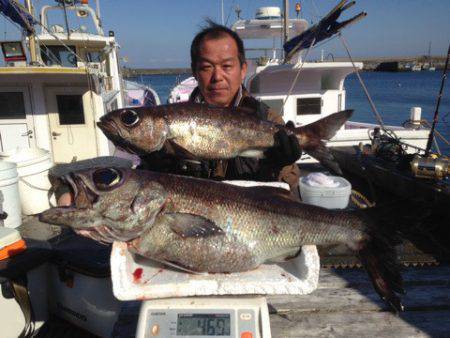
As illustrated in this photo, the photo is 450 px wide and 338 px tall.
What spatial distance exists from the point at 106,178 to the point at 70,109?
10.4m

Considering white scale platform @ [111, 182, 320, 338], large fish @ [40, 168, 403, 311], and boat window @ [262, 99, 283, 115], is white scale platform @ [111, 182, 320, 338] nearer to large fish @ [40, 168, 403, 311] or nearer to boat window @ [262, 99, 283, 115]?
large fish @ [40, 168, 403, 311]

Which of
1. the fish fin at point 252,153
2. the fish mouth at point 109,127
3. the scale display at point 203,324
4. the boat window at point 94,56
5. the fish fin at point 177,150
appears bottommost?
the scale display at point 203,324

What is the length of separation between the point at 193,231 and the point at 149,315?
489mm

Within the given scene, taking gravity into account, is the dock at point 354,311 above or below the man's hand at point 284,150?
below

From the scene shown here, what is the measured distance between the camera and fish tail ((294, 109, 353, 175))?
8.65 feet

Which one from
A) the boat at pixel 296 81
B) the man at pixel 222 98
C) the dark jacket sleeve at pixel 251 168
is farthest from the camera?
the boat at pixel 296 81

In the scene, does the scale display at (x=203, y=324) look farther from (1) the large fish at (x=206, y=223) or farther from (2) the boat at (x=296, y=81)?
(2) the boat at (x=296, y=81)

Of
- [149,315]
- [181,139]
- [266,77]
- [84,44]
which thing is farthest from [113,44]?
[149,315]

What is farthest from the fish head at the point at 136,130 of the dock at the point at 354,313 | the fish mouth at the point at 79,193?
the dock at the point at 354,313

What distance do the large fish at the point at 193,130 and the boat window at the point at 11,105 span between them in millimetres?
9956

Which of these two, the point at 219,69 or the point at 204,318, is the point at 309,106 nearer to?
the point at 219,69

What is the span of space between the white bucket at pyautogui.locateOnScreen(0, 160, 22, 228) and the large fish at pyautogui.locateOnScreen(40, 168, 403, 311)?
18.1 feet

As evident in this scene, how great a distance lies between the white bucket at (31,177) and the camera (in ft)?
25.3

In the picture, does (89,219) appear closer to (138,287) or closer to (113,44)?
(138,287)
